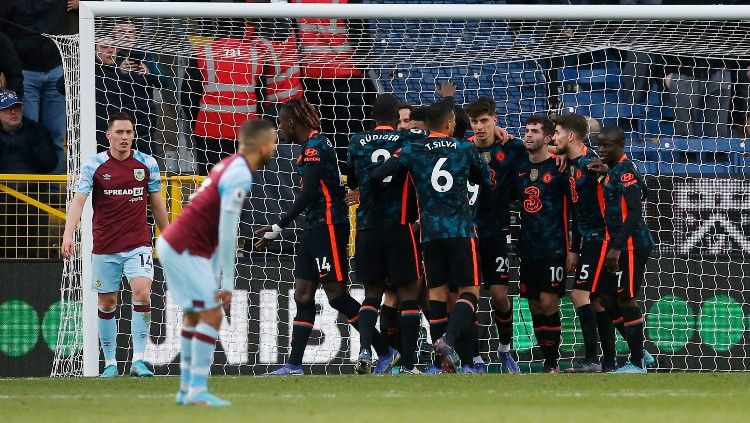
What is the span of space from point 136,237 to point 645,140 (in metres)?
5.39

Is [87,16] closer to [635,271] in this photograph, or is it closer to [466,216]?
[466,216]

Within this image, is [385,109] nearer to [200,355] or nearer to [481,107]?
[481,107]

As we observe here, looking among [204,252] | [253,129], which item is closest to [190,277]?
[204,252]

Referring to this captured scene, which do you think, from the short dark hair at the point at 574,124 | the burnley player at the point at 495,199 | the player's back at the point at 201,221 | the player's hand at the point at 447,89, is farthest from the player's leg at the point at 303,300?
the player's back at the point at 201,221

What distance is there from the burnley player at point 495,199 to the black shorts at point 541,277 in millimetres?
177

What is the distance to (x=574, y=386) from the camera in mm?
9305

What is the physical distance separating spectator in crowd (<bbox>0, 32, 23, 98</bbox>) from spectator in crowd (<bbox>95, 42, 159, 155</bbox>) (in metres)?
1.15

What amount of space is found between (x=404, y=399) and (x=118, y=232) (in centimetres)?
400

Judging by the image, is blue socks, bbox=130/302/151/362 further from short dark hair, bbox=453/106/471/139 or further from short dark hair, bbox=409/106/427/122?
short dark hair, bbox=453/106/471/139

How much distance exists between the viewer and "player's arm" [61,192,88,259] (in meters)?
10.9

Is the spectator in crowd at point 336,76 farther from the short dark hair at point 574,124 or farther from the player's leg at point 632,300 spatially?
the player's leg at point 632,300

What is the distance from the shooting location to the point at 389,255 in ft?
36.5

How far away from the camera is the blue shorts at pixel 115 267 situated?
1129 centimetres

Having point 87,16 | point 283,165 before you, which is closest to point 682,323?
point 283,165
